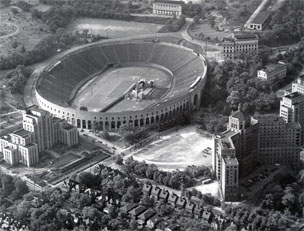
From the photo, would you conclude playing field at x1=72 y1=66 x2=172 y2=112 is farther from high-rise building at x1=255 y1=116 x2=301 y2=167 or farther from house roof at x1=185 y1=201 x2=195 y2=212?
house roof at x1=185 y1=201 x2=195 y2=212

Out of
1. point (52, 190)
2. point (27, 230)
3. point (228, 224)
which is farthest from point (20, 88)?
point (228, 224)

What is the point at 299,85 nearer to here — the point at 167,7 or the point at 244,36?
the point at 244,36

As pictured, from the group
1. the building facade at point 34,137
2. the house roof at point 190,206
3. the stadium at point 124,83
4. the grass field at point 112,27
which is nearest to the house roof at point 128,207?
the house roof at point 190,206

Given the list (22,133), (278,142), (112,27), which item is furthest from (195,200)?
(112,27)

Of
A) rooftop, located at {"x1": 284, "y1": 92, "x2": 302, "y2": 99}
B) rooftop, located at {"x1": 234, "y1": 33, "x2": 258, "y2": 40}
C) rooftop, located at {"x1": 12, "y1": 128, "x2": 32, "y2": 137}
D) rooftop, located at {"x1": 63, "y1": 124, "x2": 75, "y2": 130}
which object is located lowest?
rooftop, located at {"x1": 63, "y1": 124, "x2": 75, "y2": 130}

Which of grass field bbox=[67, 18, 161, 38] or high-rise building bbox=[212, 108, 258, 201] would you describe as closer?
high-rise building bbox=[212, 108, 258, 201]

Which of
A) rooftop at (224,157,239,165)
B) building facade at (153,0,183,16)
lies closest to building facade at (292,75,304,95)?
rooftop at (224,157,239,165)

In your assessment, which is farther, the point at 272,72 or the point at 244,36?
the point at 244,36

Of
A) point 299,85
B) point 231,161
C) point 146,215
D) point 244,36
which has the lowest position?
point 146,215
